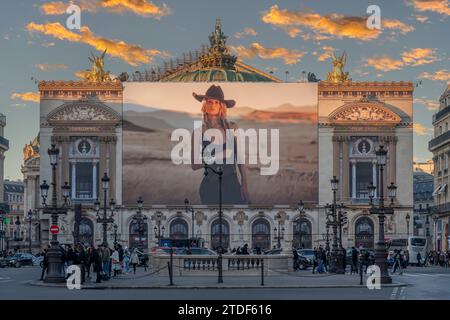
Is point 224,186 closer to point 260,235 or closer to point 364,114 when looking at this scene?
point 260,235

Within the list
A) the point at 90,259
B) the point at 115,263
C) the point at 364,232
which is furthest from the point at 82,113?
the point at 90,259

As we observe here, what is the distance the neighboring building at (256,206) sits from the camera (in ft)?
384

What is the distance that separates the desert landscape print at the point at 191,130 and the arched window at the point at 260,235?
2.94 meters

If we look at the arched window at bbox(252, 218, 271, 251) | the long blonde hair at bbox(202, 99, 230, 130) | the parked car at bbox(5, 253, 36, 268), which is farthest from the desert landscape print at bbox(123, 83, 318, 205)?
the parked car at bbox(5, 253, 36, 268)

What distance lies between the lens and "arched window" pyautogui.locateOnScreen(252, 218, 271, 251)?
117938 mm

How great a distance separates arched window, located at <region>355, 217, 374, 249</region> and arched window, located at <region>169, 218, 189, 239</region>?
66.8 feet

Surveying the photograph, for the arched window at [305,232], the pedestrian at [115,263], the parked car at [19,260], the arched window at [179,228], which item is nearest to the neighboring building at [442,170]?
the arched window at [305,232]

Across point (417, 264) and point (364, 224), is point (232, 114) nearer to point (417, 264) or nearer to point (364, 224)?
point (364, 224)

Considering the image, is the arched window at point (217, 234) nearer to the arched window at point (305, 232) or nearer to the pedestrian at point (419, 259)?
the arched window at point (305, 232)

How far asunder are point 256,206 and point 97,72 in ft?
89.2

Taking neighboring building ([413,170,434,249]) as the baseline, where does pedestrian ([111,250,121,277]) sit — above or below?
below

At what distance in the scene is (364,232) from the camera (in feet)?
387

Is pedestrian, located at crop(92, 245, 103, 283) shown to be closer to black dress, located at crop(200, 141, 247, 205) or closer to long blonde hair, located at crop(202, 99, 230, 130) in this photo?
black dress, located at crop(200, 141, 247, 205)
